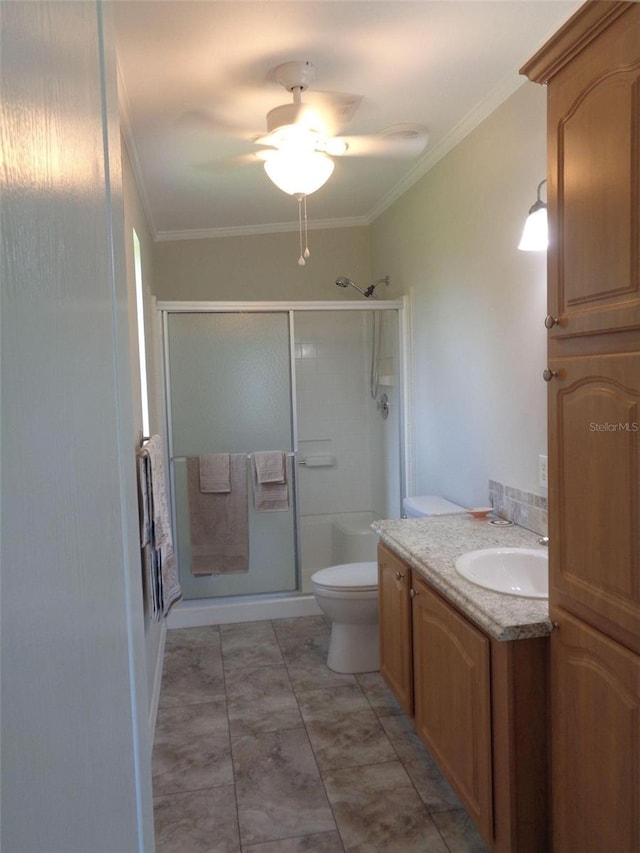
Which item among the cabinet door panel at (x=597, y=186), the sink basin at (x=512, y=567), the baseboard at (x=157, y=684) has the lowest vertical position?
the baseboard at (x=157, y=684)

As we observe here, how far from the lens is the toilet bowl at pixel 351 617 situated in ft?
9.73

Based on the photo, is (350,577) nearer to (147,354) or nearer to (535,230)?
(147,354)

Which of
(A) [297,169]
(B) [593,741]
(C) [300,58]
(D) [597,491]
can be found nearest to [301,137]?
(A) [297,169]

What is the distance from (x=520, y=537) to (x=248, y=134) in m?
2.03

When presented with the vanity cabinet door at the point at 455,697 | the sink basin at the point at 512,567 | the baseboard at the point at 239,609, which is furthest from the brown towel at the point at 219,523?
the sink basin at the point at 512,567

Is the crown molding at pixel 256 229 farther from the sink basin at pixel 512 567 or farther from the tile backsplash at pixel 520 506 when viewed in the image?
the sink basin at pixel 512 567

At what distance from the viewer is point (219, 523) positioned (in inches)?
149

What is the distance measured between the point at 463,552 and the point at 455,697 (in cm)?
49

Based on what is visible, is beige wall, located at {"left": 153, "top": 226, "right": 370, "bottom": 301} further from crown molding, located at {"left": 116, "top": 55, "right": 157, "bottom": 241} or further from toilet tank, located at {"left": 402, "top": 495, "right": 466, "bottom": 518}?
toilet tank, located at {"left": 402, "top": 495, "right": 466, "bottom": 518}

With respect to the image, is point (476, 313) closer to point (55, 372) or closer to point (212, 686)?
point (212, 686)

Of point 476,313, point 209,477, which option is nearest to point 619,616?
point 476,313

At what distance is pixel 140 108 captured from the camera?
2.35 m

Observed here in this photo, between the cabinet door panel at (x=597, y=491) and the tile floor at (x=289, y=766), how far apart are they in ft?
3.53

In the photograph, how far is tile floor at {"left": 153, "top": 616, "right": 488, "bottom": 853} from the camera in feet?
6.53
